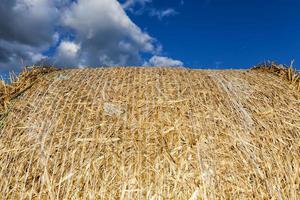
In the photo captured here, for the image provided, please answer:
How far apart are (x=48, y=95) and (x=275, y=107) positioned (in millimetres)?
2682

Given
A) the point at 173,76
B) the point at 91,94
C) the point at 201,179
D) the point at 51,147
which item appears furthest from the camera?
the point at 173,76

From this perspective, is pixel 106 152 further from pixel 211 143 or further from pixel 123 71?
pixel 123 71

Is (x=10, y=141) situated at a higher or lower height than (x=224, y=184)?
higher

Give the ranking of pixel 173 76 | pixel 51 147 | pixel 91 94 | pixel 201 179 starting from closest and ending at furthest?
1. pixel 201 179
2. pixel 51 147
3. pixel 91 94
4. pixel 173 76

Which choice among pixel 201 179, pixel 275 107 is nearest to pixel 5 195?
pixel 201 179

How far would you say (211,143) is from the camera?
12.7ft

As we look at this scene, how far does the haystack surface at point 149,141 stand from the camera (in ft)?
11.6

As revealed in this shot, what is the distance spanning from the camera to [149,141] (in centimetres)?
380

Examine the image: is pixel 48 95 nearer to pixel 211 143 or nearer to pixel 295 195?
pixel 211 143

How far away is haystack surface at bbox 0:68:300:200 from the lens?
3.53 meters

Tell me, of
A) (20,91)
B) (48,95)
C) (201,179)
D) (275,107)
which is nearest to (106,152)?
(201,179)

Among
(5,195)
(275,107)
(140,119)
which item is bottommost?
(5,195)

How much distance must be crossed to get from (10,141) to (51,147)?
1.60 feet

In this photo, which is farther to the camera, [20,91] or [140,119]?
[20,91]
